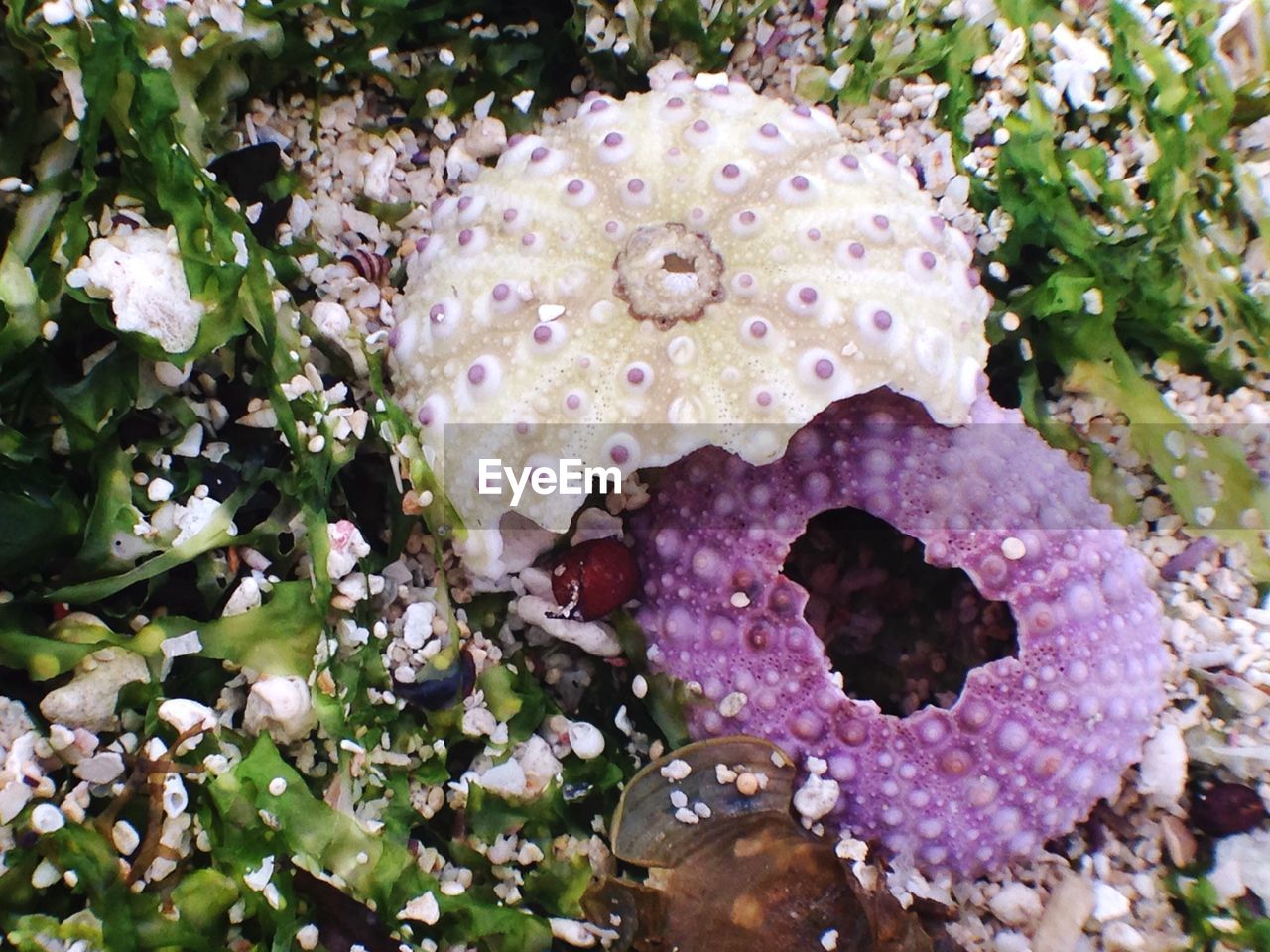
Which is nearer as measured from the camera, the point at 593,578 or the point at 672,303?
the point at 672,303

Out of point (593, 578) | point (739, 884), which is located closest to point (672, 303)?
point (593, 578)

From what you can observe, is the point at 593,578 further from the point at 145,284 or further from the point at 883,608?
the point at 145,284

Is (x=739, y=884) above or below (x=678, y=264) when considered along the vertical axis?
below

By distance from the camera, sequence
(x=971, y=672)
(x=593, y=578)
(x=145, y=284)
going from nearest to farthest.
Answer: (x=145, y=284), (x=971, y=672), (x=593, y=578)

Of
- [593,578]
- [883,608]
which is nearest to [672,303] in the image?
[593,578]

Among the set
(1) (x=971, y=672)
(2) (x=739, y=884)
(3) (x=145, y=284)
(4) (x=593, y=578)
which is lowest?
(2) (x=739, y=884)

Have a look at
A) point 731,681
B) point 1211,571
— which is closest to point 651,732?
point 731,681

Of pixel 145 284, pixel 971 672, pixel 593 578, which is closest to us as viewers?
pixel 145 284
